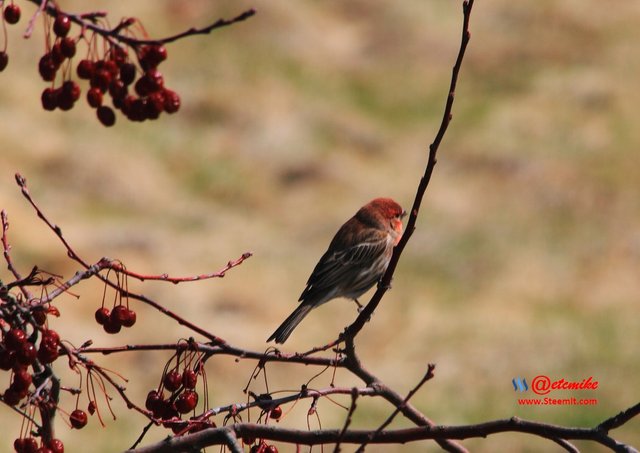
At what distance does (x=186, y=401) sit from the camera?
3709mm

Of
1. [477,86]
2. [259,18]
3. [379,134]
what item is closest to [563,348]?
[379,134]

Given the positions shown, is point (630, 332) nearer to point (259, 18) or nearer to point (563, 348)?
point (563, 348)

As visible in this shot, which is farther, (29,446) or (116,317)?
(116,317)

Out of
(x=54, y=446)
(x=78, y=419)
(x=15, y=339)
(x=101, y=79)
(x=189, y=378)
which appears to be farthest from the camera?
(x=101, y=79)

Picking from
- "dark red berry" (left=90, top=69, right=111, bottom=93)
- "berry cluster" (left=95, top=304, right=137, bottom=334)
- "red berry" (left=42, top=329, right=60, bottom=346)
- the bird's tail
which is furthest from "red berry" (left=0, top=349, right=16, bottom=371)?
the bird's tail

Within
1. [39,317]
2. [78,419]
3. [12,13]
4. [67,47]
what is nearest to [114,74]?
[67,47]

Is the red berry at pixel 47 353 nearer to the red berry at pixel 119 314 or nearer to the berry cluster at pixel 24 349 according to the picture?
the berry cluster at pixel 24 349

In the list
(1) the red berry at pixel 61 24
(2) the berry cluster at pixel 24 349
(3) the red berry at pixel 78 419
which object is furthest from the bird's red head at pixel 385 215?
(2) the berry cluster at pixel 24 349

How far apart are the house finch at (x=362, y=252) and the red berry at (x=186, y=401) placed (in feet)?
13.0

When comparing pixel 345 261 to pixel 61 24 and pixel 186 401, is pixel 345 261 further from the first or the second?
pixel 61 24

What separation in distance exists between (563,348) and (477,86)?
7817 mm

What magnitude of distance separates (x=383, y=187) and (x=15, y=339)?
47.8 ft

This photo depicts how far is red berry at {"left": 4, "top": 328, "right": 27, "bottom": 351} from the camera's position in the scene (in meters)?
3.18

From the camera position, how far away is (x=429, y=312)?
48.1 feet
